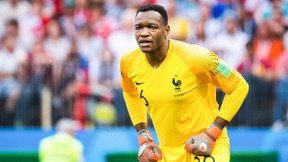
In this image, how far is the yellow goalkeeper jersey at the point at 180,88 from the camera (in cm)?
502

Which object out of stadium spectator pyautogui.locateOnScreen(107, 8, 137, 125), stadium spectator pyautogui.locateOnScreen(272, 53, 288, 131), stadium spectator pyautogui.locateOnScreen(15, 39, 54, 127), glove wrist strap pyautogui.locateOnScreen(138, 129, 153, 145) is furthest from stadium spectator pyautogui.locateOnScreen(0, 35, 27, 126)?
glove wrist strap pyautogui.locateOnScreen(138, 129, 153, 145)

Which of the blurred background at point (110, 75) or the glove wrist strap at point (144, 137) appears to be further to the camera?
the blurred background at point (110, 75)

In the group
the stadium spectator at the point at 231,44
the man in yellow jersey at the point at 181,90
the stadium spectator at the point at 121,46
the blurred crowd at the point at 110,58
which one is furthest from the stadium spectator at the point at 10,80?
the man in yellow jersey at the point at 181,90

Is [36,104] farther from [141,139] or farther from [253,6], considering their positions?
[141,139]

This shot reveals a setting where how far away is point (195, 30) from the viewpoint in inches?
454

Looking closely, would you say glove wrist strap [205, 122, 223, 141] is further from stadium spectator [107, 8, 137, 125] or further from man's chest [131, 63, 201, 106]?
stadium spectator [107, 8, 137, 125]

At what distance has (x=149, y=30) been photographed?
16.1ft

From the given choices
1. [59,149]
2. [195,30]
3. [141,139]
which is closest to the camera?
[141,139]

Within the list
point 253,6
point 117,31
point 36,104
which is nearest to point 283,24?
point 253,6

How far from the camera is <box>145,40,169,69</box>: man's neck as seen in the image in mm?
5148

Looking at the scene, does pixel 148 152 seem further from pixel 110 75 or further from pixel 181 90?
pixel 110 75

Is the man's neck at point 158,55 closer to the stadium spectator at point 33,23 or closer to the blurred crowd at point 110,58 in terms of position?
the blurred crowd at point 110,58

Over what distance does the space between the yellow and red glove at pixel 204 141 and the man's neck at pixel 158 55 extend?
0.79m

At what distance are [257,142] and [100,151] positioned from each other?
3.31 m
